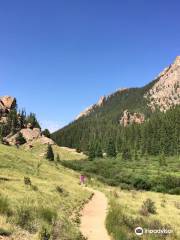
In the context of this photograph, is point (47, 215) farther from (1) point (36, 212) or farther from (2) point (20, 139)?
(2) point (20, 139)

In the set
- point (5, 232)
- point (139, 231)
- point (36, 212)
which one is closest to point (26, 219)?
point (36, 212)

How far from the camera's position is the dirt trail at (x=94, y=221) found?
61.4 feet

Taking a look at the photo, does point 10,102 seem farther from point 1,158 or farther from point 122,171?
point 1,158

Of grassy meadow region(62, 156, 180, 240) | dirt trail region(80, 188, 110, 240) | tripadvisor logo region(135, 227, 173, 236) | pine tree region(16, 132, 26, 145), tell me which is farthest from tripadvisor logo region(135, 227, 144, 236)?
pine tree region(16, 132, 26, 145)

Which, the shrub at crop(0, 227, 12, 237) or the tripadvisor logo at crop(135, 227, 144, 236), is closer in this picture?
the shrub at crop(0, 227, 12, 237)

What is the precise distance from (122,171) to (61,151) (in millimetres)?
60920

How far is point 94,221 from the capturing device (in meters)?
22.6

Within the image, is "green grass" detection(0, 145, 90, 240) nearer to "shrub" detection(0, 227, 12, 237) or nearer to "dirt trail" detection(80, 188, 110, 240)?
"shrub" detection(0, 227, 12, 237)

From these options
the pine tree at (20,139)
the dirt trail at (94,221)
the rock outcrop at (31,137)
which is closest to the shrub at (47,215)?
the dirt trail at (94,221)

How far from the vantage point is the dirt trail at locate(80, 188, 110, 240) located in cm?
1871

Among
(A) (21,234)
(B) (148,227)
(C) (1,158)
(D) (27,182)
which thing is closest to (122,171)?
(C) (1,158)

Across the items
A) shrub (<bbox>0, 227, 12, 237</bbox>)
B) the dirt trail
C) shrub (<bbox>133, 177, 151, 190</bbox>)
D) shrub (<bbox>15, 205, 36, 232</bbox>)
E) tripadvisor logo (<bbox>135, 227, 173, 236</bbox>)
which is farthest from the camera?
shrub (<bbox>133, 177, 151, 190</bbox>)

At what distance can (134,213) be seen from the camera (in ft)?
91.7

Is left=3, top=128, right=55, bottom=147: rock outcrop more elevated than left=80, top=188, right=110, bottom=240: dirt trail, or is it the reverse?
left=3, top=128, right=55, bottom=147: rock outcrop
